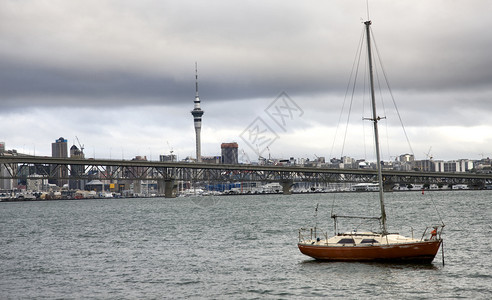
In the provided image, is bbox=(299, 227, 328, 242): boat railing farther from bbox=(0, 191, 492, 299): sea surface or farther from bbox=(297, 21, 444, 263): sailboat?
bbox=(0, 191, 492, 299): sea surface

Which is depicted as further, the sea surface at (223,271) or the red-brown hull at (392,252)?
the red-brown hull at (392,252)

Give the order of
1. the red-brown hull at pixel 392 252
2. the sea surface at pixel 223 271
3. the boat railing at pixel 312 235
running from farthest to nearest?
the boat railing at pixel 312 235
the red-brown hull at pixel 392 252
the sea surface at pixel 223 271

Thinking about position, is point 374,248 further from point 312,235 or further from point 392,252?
point 312,235

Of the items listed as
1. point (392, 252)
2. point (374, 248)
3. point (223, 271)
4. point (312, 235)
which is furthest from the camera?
point (312, 235)

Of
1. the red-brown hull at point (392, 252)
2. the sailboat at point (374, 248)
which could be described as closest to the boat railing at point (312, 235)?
the sailboat at point (374, 248)

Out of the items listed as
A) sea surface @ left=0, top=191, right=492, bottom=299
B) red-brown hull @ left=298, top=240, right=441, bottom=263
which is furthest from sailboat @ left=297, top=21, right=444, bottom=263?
sea surface @ left=0, top=191, right=492, bottom=299

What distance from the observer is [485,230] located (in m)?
78.6

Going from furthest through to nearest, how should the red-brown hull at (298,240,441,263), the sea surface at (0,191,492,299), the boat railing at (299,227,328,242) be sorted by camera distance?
1. the boat railing at (299,227,328,242)
2. the red-brown hull at (298,240,441,263)
3. the sea surface at (0,191,492,299)

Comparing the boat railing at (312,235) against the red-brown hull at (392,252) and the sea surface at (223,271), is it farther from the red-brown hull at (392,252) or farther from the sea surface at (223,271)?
the red-brown hull at (392,252)

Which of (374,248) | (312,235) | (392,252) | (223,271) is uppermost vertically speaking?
(374,248)

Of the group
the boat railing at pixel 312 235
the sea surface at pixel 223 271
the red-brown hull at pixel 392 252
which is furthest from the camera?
the boat railing at pixel 312 235

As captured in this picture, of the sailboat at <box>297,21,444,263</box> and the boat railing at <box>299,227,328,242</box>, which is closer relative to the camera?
the sailboat at <box>297,21,444,263</box>

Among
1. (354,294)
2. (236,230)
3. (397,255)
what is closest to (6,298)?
(354,294)

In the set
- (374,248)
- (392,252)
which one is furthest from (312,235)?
(392,252)
